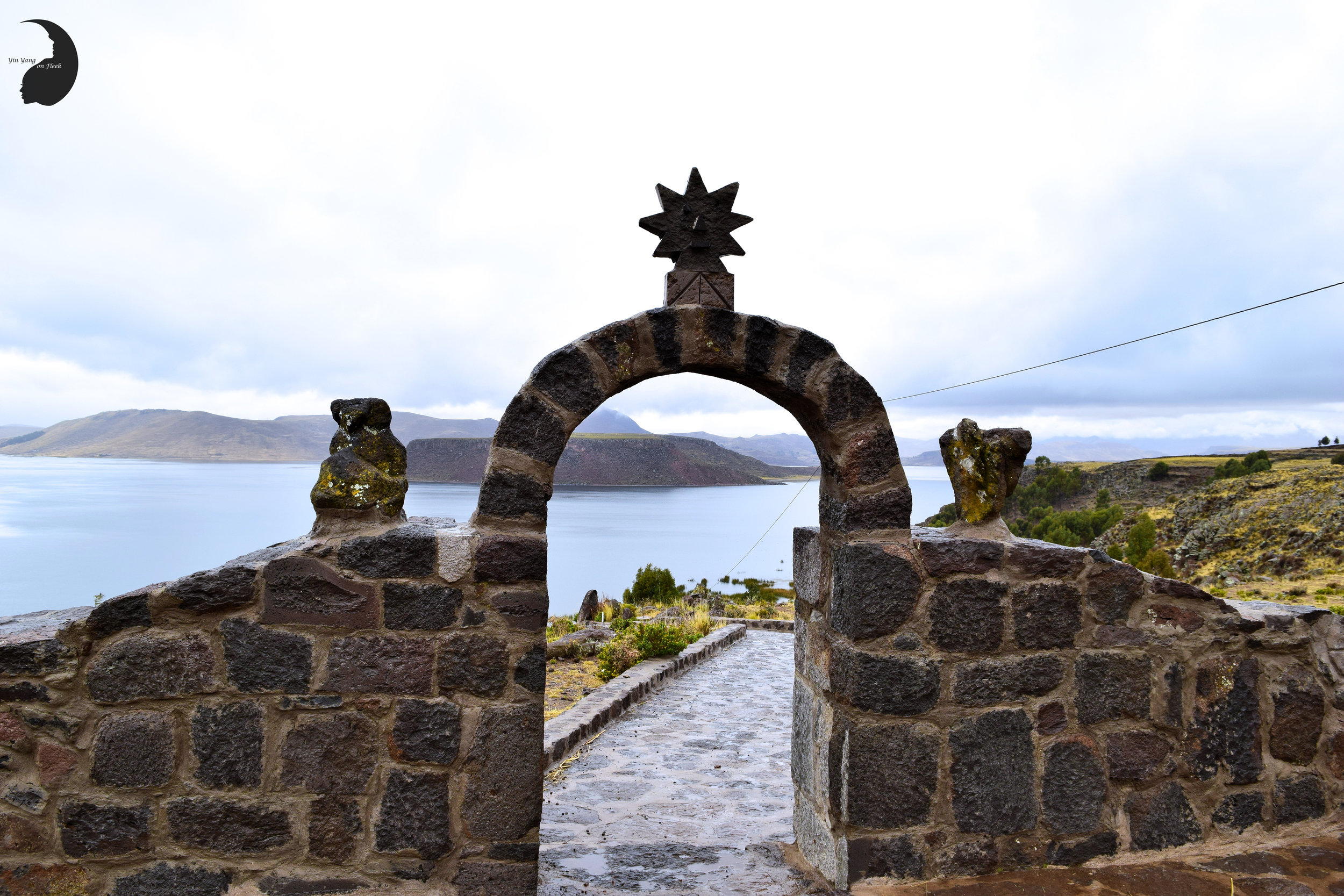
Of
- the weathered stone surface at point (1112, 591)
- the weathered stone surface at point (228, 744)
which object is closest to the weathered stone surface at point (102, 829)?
the weathered stone surface at point (228, 744)

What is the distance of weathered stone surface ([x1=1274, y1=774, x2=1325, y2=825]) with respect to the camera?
328 cm

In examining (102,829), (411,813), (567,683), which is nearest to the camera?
(102,829)

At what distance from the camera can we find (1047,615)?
10.1 ft

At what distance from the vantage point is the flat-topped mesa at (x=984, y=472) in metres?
3.12

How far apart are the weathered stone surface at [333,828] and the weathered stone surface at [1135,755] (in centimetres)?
304

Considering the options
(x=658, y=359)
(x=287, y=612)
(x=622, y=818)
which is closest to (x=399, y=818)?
(x=287, y=612)

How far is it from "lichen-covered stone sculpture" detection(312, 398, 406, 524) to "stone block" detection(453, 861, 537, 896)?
4.47 ft

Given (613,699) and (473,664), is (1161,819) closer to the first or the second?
(473,664)

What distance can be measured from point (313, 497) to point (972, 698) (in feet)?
8.90

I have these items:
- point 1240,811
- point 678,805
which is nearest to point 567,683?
point 678,805

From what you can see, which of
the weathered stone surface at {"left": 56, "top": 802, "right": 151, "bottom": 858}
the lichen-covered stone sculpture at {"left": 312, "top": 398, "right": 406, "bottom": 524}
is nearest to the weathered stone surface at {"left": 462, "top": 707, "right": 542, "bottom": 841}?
the lichen-covered stone sculpture at {"left": 312, "top": 398, "right": 406, "bottom": 524}

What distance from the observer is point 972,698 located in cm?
302

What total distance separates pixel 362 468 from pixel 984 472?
8.26 ft

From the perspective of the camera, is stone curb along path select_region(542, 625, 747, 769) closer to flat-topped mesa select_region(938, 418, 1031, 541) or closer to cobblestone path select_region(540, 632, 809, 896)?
cobblestone path select_region(540, 632, 809, 896)
